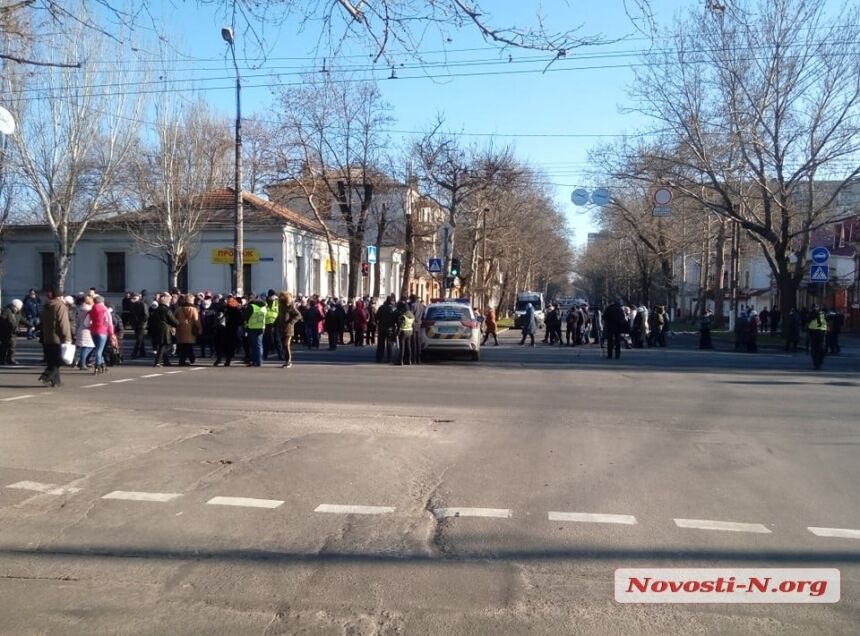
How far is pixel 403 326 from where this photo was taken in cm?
1956

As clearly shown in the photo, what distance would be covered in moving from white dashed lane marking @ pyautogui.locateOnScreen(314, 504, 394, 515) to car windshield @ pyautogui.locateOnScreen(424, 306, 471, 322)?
1442 cm

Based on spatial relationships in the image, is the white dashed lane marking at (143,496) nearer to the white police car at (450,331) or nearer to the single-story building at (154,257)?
the white police car at (450,331)

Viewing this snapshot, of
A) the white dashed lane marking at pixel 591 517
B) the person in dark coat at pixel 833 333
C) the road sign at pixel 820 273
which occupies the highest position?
the road sign at pixel 820 273

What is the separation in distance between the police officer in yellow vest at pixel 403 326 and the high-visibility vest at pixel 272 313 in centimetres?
320

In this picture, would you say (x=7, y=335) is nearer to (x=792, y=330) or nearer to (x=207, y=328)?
(x=207, y=328)

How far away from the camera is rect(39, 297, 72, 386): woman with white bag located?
1400cm

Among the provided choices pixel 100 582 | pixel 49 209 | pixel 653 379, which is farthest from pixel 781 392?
pixel 49 209

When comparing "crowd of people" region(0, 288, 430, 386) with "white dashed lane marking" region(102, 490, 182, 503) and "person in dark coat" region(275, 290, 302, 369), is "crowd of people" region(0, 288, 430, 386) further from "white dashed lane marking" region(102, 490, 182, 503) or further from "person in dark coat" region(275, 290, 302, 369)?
"white dashed lane marking" region(102, 490, 182, 503)

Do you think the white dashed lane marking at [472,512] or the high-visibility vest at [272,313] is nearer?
the white dashed lane marking at [472,512]

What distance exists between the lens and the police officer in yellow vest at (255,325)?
18.3 meters

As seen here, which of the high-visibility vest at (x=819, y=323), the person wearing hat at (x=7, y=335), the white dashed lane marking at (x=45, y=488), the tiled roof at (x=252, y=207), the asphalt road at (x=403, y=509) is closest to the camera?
the asphalt road at (x=403, y=509)

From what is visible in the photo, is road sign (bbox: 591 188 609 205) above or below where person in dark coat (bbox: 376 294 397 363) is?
above

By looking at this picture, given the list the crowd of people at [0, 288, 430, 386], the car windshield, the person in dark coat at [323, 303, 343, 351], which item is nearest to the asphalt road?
the crowd of people at [0, 288, 430, 386]

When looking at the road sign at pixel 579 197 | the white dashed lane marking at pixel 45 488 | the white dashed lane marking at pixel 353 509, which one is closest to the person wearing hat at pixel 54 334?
the white dashed lane marking at pixel 45 488
